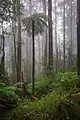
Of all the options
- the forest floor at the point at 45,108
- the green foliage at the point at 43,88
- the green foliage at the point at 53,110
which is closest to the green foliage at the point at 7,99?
the forest floor at the point at 45,108

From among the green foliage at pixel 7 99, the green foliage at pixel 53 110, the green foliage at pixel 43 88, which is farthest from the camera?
the green foliage at pixel 43 88

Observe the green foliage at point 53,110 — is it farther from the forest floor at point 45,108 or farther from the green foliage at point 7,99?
the green foliage at point 7,99

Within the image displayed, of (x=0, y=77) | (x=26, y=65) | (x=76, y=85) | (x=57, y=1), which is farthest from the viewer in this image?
(x=57, y=1)

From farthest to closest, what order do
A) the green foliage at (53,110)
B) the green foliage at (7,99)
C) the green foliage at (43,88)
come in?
the green foliage at (43,88), the green foliage at (7,99), the green foliage at (53,110)

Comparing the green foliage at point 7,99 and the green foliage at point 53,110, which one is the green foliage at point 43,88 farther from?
the green foliage at point 53,110

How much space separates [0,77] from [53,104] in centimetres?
585

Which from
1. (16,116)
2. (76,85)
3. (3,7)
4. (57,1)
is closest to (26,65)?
(57,1)

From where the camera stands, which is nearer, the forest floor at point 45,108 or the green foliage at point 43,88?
the forest floor at point 45,108

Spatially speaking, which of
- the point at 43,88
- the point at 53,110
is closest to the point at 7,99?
the point at 53,110

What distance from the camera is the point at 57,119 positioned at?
5938mm

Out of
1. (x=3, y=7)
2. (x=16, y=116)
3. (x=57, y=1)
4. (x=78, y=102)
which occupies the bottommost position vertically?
(x=16, y=116)

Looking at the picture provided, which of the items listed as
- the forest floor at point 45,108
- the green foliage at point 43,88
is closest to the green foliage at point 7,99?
the forest floor at point 45,108

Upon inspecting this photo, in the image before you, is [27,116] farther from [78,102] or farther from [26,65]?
[26,65]

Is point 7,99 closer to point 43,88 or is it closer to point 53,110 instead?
point 53,110
